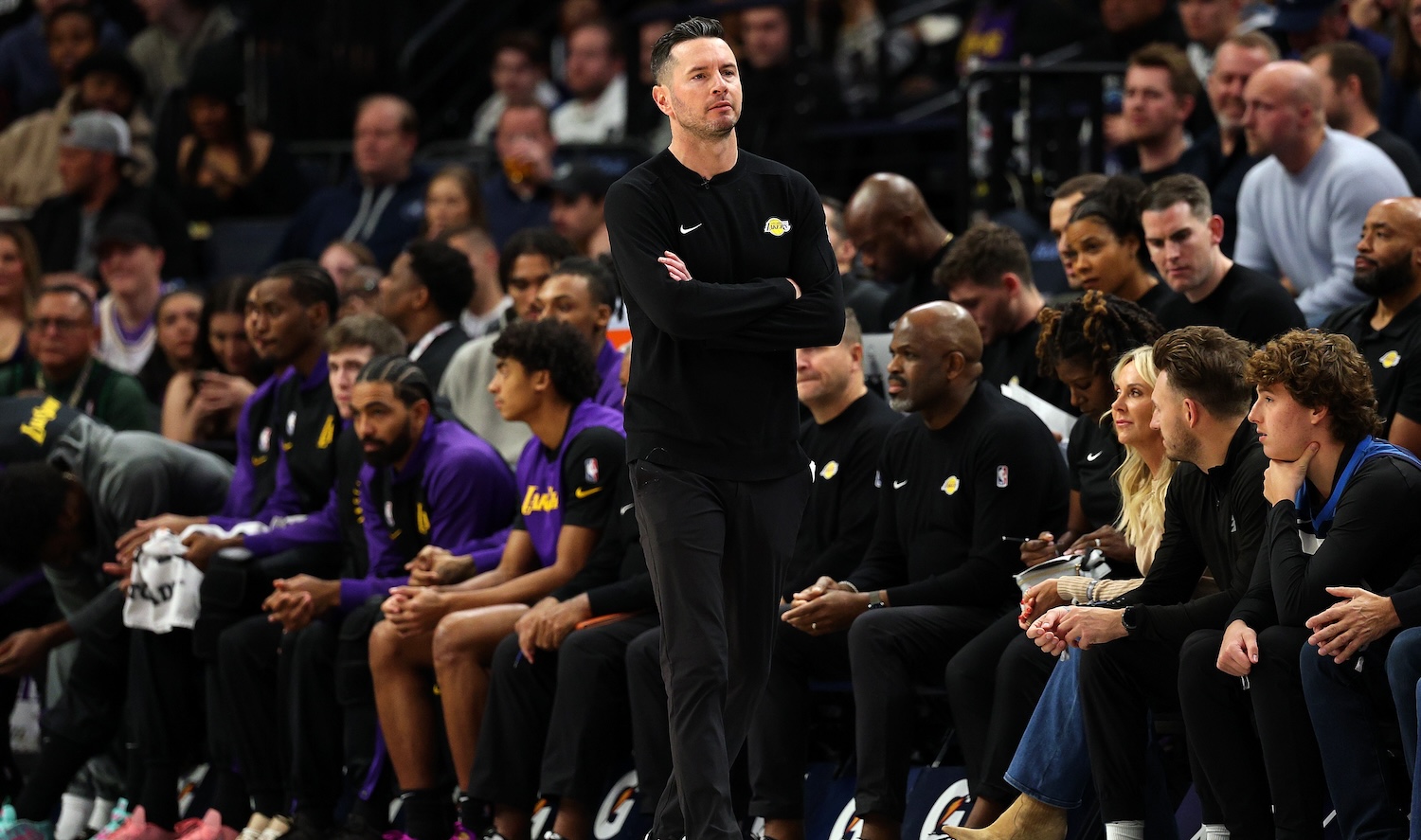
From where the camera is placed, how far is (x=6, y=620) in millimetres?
8523

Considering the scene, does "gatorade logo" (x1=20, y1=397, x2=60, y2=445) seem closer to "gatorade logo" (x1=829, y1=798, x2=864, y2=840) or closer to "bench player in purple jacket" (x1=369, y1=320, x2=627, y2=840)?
"bench player in purple jacket" (x1=369, y1=320, x2=627, y2=840)

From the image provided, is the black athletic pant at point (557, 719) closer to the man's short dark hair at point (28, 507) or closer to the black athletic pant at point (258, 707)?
the black athletic pant at point (258, 707)

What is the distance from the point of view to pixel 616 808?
6.60m

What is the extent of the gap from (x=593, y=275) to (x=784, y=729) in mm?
2292

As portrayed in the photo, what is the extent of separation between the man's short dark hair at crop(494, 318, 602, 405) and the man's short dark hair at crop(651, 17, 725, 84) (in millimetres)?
2208

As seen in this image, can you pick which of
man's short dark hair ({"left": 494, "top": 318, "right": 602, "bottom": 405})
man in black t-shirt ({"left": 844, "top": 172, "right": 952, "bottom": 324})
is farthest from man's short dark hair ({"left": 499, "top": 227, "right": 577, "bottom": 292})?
man's short dark hair ({"left": 494, "top": 318, "right": 602, "bottom": 405})

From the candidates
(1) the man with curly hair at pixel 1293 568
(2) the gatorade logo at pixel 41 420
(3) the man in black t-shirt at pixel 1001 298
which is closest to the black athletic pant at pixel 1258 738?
(1) the man with curly hair at pixel 1293 568

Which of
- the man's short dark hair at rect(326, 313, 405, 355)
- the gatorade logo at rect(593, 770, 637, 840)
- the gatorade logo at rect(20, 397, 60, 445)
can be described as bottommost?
the gatorade logo at rect(593, 770, 637, 840)

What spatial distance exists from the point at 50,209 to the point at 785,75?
455 centimetres

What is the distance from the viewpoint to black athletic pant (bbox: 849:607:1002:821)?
18.9 ft

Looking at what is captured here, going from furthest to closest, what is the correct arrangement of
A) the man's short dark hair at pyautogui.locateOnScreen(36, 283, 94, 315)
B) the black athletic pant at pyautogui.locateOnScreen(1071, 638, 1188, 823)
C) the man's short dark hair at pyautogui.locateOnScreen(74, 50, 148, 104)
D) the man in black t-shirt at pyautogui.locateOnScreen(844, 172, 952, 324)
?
the man's short dark hair at pyautogui.locateOnScreen(74, 50, 148, 104) < the man's short dark hair at pyautogui.locateOnScreen(36, 283, 94, 315) < the man in black t-shirt at pyautogui.locateOnScreen(844, 172, 952, 324) < the black athletic pant at pyautogui.locateOnScreen(1071, 638, 1188, 823)

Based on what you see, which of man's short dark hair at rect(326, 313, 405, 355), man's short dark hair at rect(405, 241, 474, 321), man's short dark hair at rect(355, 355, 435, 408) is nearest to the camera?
man's short dark hair at rect(355, 355, 435, 408)

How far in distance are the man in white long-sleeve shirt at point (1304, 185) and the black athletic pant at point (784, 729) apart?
2.45m

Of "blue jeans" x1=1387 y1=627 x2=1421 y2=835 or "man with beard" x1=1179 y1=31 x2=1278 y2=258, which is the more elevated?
"man with beard" x1=1179 y1=31 x2=1278 y2=258
